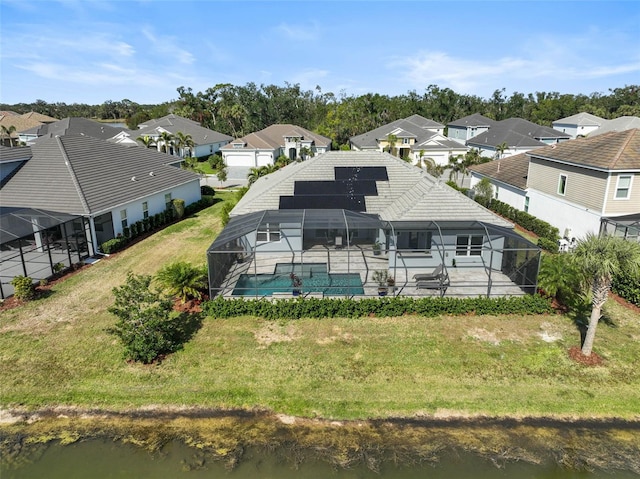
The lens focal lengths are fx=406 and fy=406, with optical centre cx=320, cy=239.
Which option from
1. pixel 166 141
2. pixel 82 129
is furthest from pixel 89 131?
pixel 166 141

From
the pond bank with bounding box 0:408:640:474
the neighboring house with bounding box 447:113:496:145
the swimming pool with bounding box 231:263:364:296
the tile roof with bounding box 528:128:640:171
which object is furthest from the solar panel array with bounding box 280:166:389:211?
the neighboring house with bounding box 447:113:496:145

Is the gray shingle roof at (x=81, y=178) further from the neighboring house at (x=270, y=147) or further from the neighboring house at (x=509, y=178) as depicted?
the neighboring house at (x=509, y=178)

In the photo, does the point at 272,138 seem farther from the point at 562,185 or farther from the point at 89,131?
the point at 562,185

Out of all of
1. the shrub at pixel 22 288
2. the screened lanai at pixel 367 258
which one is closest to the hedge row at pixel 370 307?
the screened lanai at pixel 367 258

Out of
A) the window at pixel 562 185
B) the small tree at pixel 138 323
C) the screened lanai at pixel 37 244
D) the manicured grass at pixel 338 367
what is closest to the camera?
the manicured grass at pixel 338 367

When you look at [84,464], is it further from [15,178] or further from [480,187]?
[480,187]

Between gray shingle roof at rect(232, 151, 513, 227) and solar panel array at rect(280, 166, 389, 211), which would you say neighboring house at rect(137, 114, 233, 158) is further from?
solar panel array at rect(280, 166, 389, 211)

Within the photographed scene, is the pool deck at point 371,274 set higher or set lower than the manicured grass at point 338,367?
higher
